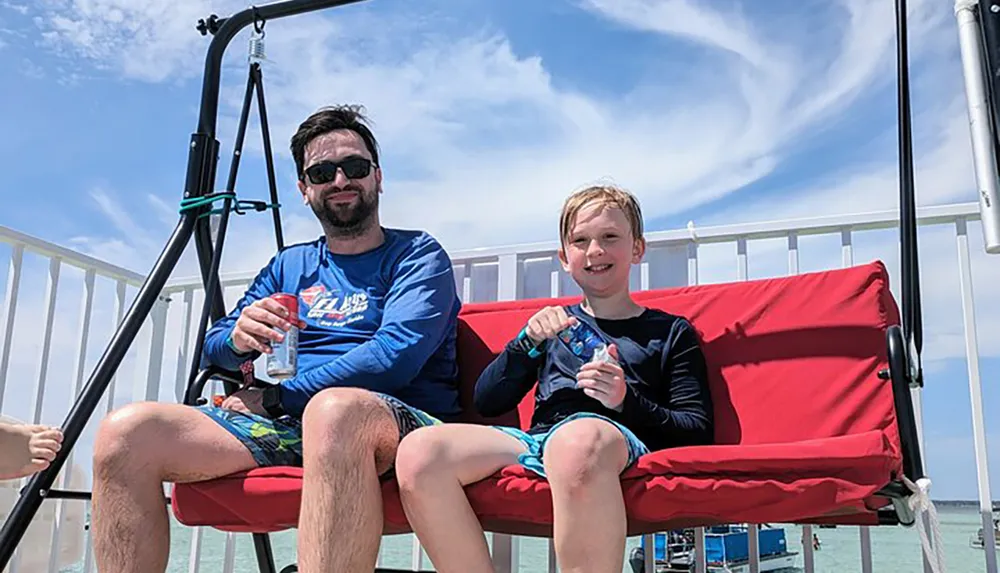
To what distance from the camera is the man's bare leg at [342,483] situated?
53.6 inches

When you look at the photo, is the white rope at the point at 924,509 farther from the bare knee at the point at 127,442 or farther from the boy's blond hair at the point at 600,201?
the bare knee at the point at 127,442

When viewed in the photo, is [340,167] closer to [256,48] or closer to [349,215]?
[349,215]

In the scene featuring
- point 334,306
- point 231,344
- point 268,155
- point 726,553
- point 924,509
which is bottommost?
point 726,553

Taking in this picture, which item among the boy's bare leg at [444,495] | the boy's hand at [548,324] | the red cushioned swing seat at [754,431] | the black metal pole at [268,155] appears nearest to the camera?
the red cushioned swing seat at [754,431]

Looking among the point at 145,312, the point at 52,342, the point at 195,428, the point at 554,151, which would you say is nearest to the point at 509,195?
the point at 554,151

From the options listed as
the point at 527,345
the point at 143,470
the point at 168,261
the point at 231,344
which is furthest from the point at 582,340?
the point at 168,261

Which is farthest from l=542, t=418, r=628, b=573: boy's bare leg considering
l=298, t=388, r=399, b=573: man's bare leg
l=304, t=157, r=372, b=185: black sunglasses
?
l=304, t=157, r=372, b=185: black sunglasses

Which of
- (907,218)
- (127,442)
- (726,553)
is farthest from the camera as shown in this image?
(726,553)

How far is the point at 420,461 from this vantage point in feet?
4.71

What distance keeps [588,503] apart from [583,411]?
1.58 feet

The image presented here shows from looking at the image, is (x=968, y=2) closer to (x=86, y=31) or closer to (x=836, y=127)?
(x=86, y=31)

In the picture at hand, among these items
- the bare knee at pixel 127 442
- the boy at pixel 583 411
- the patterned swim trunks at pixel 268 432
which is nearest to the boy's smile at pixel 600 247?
the boy at pixel 583 411

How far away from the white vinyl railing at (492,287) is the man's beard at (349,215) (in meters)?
0.60

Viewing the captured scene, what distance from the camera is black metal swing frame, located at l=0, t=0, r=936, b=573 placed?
150 centimetres
